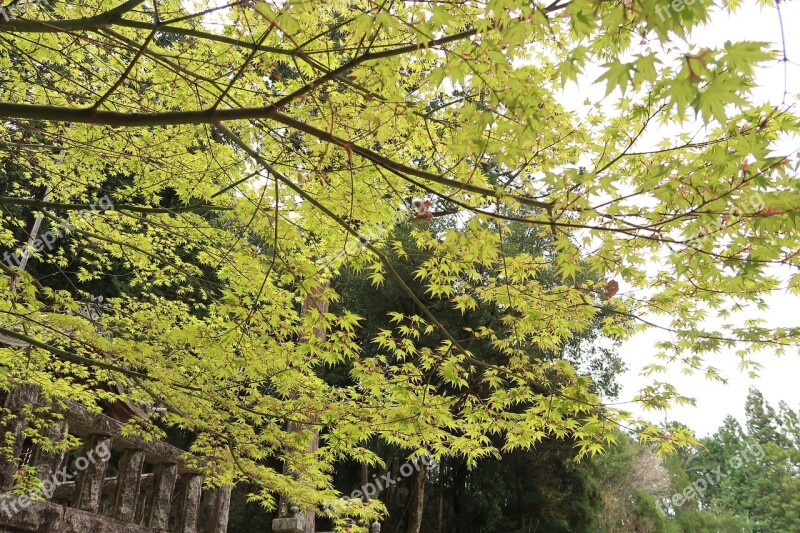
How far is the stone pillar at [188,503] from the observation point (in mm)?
6543

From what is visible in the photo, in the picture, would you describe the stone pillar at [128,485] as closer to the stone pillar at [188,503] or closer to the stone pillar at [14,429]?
the stone pillar at [188,503]

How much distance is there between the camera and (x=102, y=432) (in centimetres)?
508

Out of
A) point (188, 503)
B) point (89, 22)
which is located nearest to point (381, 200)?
point (89, 22)

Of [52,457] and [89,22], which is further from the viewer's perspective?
[52,457]

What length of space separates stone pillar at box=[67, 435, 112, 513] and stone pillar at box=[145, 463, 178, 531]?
1.14 m

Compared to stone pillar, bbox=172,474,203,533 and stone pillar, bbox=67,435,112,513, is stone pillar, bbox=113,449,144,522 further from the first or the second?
stone pillar, bbox=172,474,203,533

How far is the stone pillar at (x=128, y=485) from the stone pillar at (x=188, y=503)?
4.05 feet

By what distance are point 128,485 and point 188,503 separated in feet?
4.67

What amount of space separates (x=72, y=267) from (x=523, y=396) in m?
13.5

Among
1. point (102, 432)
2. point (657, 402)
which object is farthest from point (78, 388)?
point (657, 402)

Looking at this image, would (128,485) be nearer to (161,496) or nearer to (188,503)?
(161,496)

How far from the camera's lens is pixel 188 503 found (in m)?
6.64

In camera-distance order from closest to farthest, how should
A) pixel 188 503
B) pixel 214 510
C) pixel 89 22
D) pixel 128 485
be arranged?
pixel 89 22 → pixel 128 485 → pixel 188 503 → pixel 214 510

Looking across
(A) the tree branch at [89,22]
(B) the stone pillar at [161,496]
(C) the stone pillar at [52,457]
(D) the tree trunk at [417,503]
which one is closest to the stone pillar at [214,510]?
(B) the stone pillar at [161,496]
